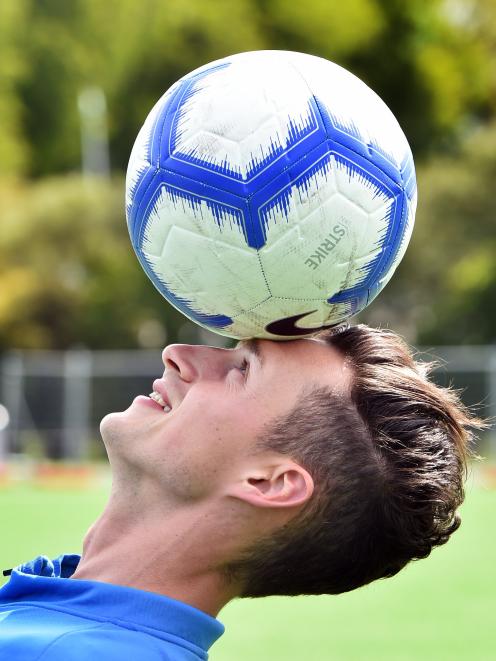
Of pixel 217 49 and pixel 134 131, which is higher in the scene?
pixel 217 49

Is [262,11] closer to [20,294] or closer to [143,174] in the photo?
[20,294]

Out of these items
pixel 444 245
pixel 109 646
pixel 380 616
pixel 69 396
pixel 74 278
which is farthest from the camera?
pixel 74 278

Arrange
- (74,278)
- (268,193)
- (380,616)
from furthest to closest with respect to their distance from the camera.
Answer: (74,278), (380,616), (268,193)

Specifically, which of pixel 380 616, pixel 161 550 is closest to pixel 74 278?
pixel 380 616

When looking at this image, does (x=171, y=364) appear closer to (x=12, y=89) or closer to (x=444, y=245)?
(x=444, y=245)

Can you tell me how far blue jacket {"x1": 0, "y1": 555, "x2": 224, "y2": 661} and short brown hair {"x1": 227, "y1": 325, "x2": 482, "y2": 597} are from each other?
0.22m

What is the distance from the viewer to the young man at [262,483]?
8.77 ft

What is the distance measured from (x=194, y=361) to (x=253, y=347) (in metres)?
0.15

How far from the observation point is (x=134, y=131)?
34.1 metres

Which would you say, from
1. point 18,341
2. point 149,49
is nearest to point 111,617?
point 18,341

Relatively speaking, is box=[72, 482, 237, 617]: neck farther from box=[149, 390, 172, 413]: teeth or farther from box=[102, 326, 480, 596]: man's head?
box=[149, 390, 172, 413]: teeth

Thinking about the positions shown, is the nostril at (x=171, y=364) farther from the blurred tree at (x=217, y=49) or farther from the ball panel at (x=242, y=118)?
the blurred tree at (x=217, y=49)

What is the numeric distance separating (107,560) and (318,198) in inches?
39.8

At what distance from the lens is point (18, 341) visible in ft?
85.8
